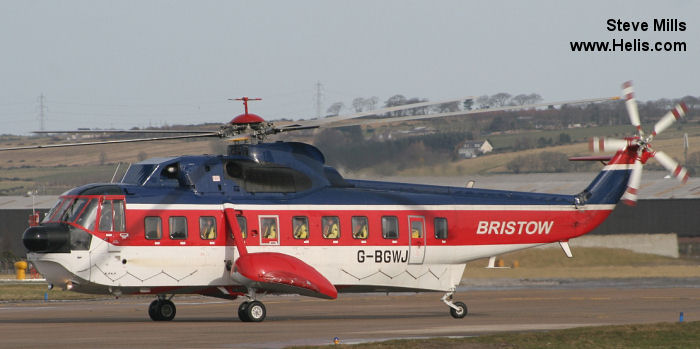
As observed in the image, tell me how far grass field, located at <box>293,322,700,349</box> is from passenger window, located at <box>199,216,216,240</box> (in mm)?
7505

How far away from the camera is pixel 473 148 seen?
54312 mm

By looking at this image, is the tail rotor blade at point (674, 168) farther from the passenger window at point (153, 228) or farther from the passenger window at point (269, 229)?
the passenger window at point (153, 228)

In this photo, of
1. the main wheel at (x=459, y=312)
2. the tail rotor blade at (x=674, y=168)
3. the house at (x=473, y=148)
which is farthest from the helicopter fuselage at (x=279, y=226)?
the house at (x=473, y=148)

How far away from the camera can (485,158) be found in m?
58.2

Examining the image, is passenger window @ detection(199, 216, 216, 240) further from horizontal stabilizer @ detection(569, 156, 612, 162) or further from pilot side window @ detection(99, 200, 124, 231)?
horizontal stabilizer @ detection(569, 156, 612, 162)

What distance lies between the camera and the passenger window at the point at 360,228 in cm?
2600

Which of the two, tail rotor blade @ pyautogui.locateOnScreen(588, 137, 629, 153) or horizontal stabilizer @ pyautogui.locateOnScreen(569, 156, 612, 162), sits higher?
tail rotor blade @ pyautogui.locateOnScreen(588, 137, 629, 153)

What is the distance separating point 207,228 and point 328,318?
4419 millimetres

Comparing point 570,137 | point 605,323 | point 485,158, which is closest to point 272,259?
point 605,323

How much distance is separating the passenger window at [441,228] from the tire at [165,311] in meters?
7.38

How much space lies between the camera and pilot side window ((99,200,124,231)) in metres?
23.6

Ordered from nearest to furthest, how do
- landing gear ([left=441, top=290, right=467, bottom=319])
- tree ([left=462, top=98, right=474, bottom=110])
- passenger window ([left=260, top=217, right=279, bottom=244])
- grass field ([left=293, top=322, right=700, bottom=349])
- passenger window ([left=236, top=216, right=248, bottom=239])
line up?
grass field ([left=293, top=322, right=700, bottom=349])
tree ([left=462, top=98, right=474, bottom=110])
passenger window ([left=236, top=216, right=248, bottom=239])
passenger window ([left=260, top=217, right=279, bottom=244])
landing gear ([left=441, top=290, right=467, bottom=319])

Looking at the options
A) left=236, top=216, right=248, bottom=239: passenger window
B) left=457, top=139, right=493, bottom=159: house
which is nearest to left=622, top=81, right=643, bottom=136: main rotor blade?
left=236, top=216, right=248, bottom=239: passenger window

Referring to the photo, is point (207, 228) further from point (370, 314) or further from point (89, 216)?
point (370, 314)
